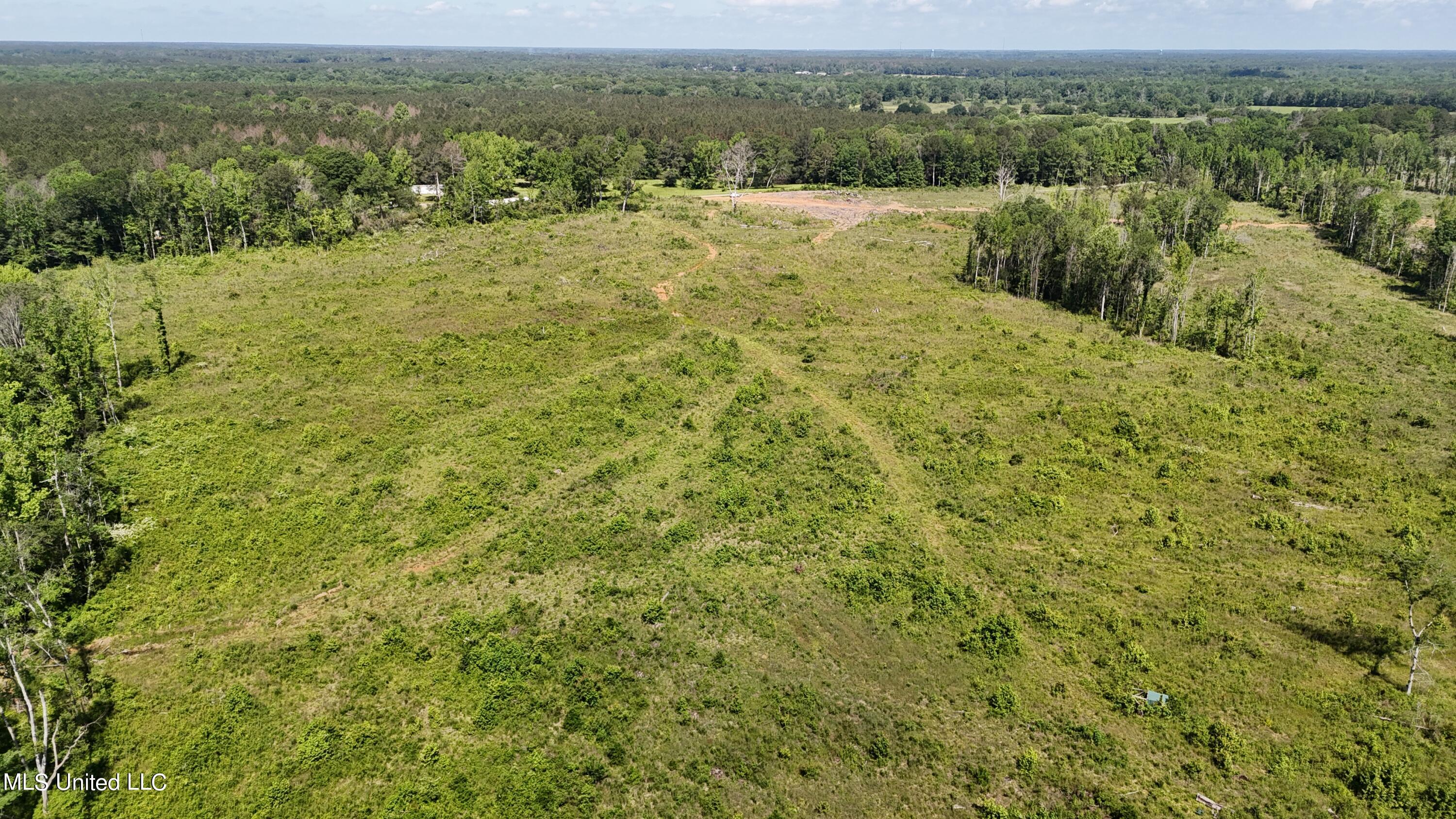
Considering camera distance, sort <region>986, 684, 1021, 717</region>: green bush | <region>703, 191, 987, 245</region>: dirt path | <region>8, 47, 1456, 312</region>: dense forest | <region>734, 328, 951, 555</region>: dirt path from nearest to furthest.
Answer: <region>986, 684, 1021, 717</region>: green bush
<region>734, 328, 951, 555</region>: dirt path
<region>8, 47, 1456, 312</region>: dense forest
<region>703, 191, 987, 245</region>: dirt path

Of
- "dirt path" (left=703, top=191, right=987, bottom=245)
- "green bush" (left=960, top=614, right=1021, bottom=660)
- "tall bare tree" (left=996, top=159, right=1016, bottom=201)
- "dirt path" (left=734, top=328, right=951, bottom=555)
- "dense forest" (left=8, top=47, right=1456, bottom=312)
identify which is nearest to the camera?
"green bush" (left=960, top=614, right=1021, bottom=660)

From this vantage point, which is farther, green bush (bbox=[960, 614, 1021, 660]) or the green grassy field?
green bush (bbox=[960, 614, 1021, 660])

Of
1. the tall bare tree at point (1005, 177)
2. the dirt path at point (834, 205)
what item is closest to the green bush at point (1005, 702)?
the dirt path at point (834, 205)

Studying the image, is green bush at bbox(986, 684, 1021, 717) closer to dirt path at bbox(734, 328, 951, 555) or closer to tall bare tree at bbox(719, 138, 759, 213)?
dirt path at bbox(734, 328, 951, 555)

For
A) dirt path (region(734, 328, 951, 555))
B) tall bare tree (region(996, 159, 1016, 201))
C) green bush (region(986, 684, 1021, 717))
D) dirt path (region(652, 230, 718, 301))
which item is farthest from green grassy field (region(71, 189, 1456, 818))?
tall bare tree (region(996, 159, 1016, 201))

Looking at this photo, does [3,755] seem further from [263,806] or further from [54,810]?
[263,806]

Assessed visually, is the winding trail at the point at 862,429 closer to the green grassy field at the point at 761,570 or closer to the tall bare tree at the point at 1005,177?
the green grassy field at the point at 761,570

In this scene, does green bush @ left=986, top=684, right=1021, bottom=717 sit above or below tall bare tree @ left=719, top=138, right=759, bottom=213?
below

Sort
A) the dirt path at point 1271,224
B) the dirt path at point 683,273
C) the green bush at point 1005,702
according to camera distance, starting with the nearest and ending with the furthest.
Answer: the green bush at point 1005,702 < the dirt path at point 683,273 < the dirt path at point 1271,224
